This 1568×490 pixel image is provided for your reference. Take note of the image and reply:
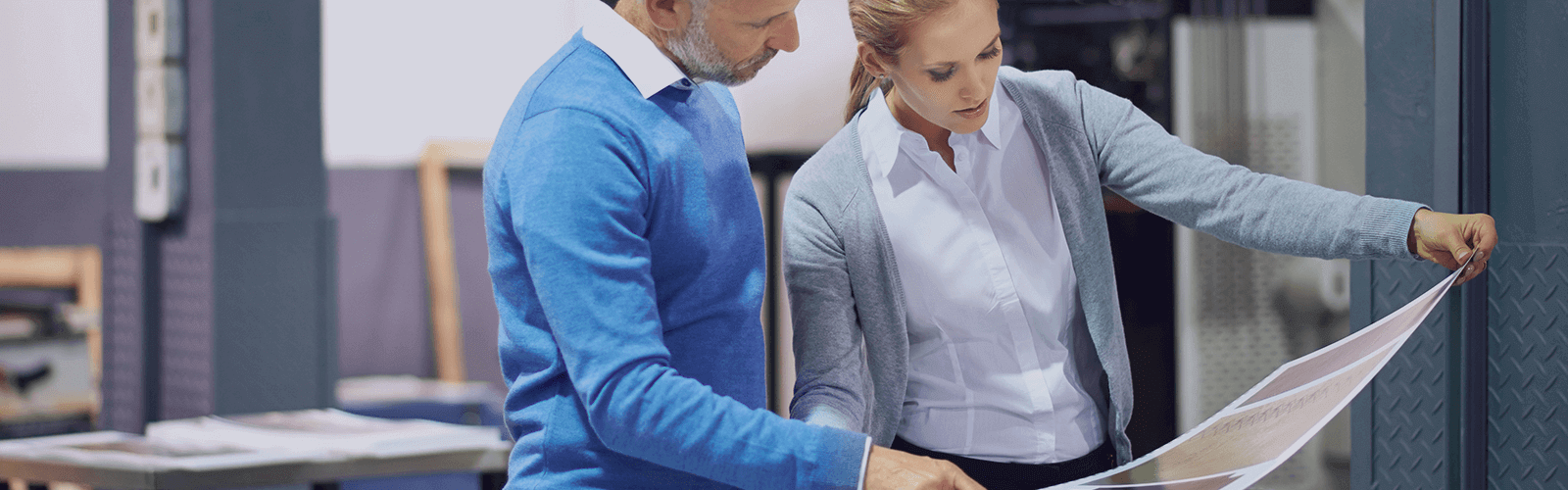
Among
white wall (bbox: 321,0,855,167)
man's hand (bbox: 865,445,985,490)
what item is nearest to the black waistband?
man's hand (bbox: 865,445,985,490)

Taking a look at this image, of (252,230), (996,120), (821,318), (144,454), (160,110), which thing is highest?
(160,110)

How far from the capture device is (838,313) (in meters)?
1.35

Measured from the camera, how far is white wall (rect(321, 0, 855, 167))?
5.39 m

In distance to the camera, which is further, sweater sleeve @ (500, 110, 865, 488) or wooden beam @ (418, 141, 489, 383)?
wooden beam @ (418, 141, 489, 383)

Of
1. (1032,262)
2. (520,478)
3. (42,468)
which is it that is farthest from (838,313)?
(42,468)

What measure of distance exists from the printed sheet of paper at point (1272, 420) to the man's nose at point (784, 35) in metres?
0.48

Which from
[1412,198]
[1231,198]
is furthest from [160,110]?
[1412,198]

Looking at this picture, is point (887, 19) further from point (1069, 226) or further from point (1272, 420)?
point (1272, 420)

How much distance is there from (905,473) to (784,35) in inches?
16.2

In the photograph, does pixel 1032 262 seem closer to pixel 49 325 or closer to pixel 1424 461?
pixel 1424 461

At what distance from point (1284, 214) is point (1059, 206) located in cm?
24

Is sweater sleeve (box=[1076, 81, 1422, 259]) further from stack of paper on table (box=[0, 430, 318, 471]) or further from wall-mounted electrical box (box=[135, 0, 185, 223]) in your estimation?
wall-mounted electrical box (box=[135, 0, 185, 223])

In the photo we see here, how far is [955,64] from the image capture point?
131cm

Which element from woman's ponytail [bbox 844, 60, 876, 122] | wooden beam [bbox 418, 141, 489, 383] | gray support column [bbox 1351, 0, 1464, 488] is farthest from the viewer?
wooden beam [bbox 418, 141, 489, 383]
